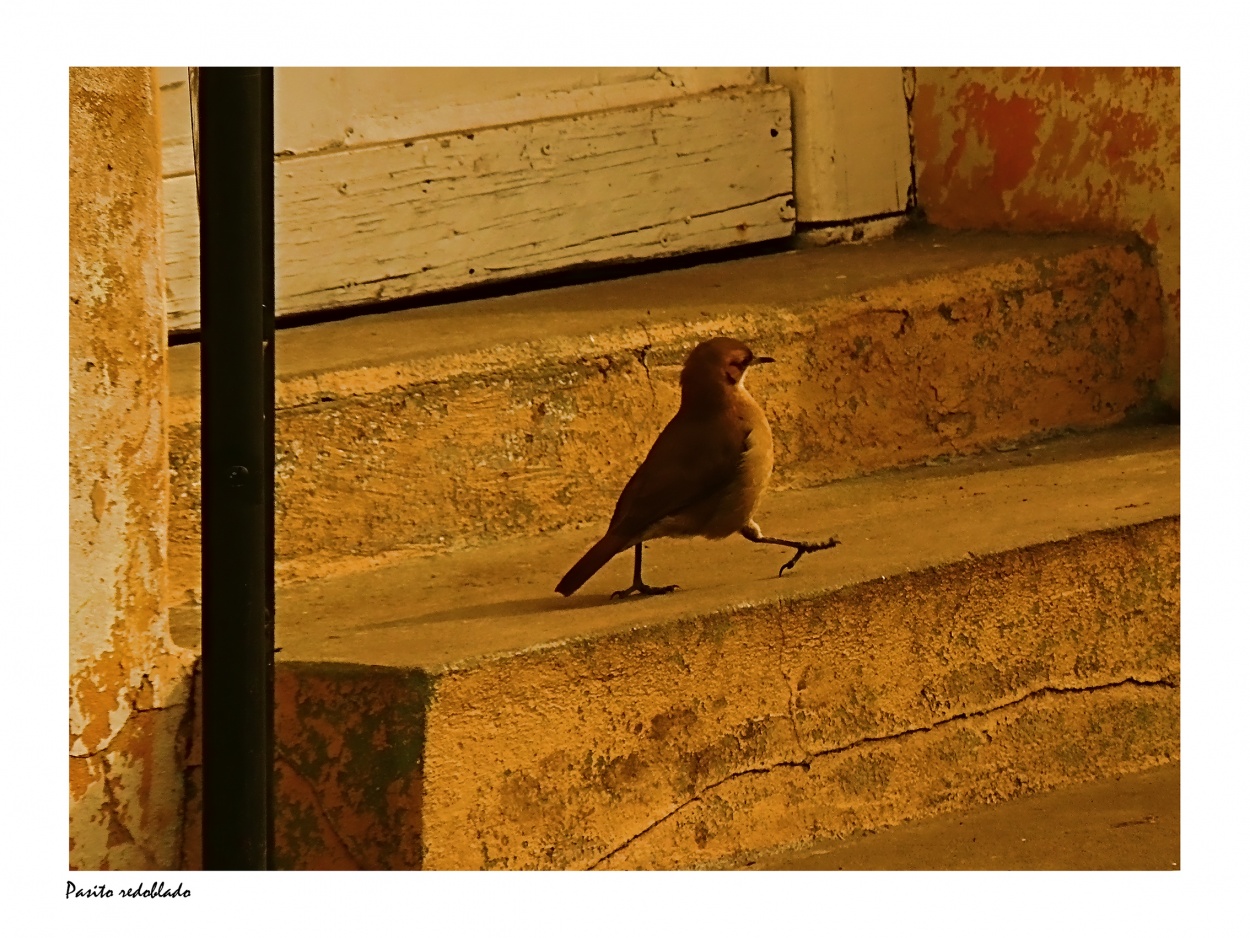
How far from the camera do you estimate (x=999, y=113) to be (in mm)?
4867

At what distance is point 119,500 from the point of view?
3.06 m

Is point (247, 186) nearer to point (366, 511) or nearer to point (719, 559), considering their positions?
point (366, 511)

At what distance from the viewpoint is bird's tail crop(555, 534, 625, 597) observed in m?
3.38

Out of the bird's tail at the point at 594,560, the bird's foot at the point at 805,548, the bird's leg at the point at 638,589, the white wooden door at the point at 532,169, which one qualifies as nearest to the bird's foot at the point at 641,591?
the bird's leg at the point at 638,589

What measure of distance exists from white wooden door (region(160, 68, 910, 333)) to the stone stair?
0.13 metres

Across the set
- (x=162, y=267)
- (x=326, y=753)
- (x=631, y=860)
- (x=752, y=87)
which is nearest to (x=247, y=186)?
(x=162, y=267)

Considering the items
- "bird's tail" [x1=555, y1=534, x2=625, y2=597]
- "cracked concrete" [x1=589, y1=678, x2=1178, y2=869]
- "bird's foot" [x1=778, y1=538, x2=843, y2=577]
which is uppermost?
"bird's tail" [x1=555, y1=534, x2=625, y2=597]

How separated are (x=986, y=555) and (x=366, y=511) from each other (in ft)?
3.79

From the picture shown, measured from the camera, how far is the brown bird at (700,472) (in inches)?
133

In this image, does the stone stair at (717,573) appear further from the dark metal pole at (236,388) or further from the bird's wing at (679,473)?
the dark metal pole at (236,388)

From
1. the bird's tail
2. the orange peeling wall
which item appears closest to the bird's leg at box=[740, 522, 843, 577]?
the bird's tail

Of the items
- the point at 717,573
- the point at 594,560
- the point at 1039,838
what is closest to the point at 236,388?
the point at 594,560

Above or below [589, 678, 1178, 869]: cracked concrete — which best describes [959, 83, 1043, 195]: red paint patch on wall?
above

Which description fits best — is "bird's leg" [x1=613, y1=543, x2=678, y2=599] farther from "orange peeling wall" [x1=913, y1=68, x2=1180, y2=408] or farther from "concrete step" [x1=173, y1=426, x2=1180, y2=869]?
"orange peeling wall" [x1=913, y1=68, x2=1180, y2=408]
